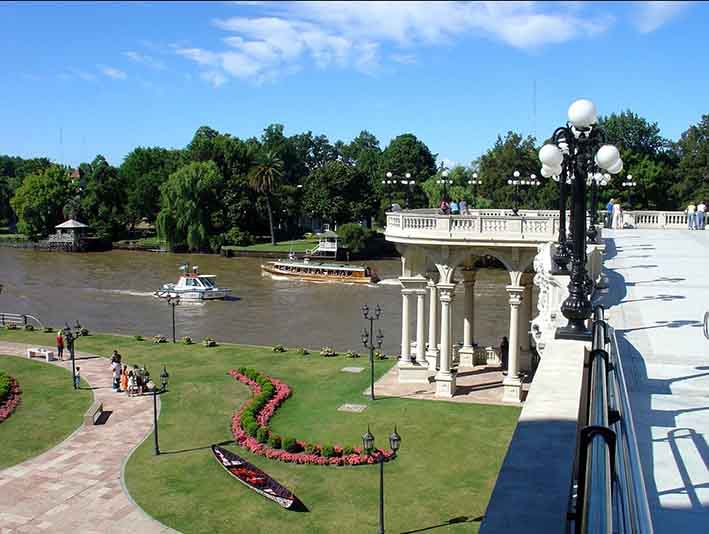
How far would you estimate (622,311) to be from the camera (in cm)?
1349

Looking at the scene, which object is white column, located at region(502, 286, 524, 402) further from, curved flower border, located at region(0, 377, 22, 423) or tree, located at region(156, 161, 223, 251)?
tree, located at region(156, 161, 223, 251)

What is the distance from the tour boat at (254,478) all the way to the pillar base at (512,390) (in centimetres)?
1112

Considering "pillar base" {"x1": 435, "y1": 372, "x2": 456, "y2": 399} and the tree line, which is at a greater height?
the tree line

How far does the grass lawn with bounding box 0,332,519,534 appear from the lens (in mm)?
16984

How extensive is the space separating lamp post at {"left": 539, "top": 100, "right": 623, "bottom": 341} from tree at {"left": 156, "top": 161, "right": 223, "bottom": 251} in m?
79.6

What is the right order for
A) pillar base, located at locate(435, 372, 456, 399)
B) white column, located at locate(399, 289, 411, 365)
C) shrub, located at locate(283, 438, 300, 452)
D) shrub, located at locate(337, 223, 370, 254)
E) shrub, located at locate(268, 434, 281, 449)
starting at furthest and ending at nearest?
1. shrub, located at locate(337, 223, 370, 254)
2. white column, located at locate(399, 289, 411, 365)
3. pillar base, located at locate(435, 372, 456, 399)
4. shrub, located at locate(268, 434, 281, 449)
5. shrub, located at locate(283, 438, 300, 452)

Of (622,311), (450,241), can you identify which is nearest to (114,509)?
(622,311)

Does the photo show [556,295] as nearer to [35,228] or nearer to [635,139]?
[635,139]

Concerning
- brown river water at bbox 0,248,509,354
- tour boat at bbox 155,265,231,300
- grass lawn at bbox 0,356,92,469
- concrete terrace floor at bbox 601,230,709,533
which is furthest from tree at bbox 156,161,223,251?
concrete terrace floor at bbox 601,230,709,533

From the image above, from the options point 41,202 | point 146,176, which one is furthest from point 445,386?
point 41,202

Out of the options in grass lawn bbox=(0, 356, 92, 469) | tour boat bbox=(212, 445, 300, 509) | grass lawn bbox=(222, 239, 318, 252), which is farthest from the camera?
grass lawn bbox=(222, 239, 318, 252)

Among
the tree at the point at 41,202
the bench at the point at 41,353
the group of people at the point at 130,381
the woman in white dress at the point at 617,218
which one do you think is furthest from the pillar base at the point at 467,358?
the tree at the point at 41,202

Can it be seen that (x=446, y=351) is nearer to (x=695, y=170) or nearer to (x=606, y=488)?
(x=606, y=488)

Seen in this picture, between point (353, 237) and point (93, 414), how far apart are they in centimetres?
6263
